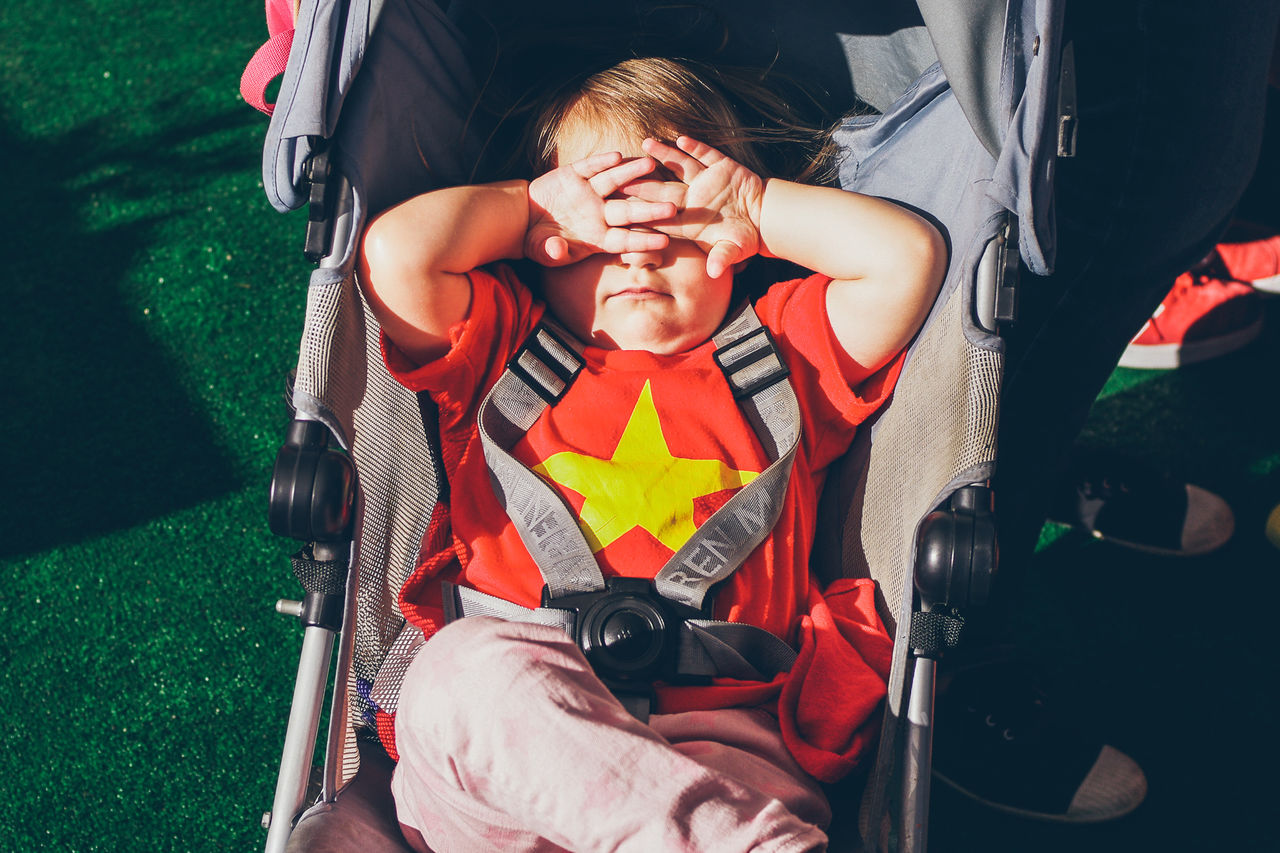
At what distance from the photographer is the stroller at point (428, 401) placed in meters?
1.16

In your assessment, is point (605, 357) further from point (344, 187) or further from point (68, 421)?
point (68, 421)

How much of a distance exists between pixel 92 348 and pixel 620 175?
1.49 meters

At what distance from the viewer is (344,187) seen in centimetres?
131

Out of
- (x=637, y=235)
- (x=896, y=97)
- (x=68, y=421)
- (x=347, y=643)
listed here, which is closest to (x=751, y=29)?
(x=896, y=97)

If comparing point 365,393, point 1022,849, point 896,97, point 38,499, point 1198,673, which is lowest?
point 38,499

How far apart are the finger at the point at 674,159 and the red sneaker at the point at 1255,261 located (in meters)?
1.57

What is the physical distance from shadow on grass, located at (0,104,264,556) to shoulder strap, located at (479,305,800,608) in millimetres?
919

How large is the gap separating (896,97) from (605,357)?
2.30 ft

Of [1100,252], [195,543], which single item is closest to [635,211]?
[1100,252]

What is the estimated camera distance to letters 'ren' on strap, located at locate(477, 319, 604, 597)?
4.64 ft

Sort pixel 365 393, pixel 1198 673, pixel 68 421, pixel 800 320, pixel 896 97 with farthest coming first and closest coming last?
pixel 68 421 → pixel 1198 673 → pixel 896 97 → pixel 800 320 → pixel 365 393

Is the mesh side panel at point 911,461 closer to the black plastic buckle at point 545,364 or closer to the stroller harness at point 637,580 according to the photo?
the stroller harness at point 637,580

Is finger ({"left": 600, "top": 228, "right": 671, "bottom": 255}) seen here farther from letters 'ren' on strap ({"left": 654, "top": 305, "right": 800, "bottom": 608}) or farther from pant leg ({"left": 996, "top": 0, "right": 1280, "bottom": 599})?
pant leg ({"left": 996, "top": 0, "right": 1280, "bottom": 599})

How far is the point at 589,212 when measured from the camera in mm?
1484
